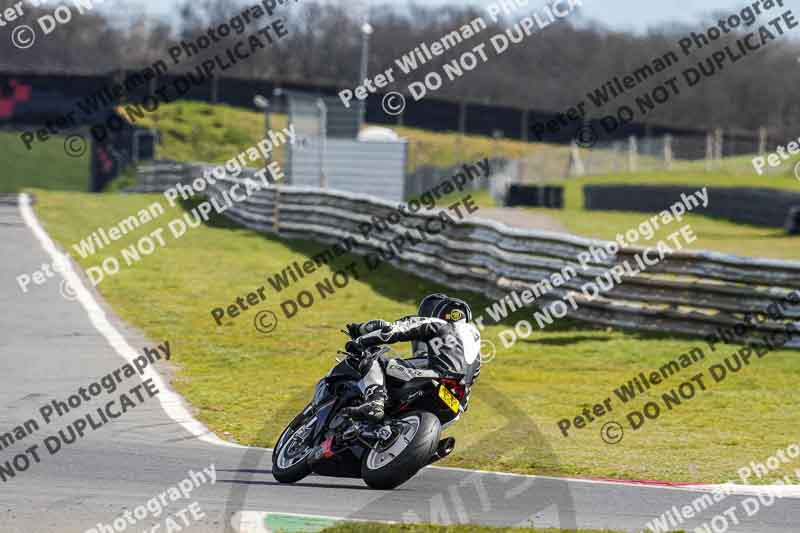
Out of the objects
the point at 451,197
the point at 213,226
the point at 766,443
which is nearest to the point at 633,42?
the point at 451,197

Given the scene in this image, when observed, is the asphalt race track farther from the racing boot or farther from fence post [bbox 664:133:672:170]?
fence post [bbox 664:133:672:170]

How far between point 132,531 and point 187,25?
9022cm

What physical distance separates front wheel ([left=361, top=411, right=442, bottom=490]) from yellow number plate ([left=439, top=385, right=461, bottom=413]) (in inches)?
9.7

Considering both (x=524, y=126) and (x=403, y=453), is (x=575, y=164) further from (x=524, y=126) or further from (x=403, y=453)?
(x=403, y=453)

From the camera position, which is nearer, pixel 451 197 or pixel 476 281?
pixel 476 281

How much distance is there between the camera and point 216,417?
1234 cm

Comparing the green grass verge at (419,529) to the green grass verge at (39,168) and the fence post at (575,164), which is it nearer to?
the green grass verge at (39,168)

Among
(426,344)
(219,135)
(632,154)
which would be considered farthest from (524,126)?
(426,344)

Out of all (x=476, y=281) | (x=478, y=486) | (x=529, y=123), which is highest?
(x=478, y=486)

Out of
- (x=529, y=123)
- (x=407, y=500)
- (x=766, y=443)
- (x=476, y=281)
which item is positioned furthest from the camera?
(x=529, y=123)

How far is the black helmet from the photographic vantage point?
9539 mm

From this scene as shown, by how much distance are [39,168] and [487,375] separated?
160ft

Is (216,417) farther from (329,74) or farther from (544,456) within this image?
(329,74)

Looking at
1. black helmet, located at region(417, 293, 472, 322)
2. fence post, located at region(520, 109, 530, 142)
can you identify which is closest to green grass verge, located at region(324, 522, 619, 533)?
black helmet, located at region(417, 293, 472, 322)
